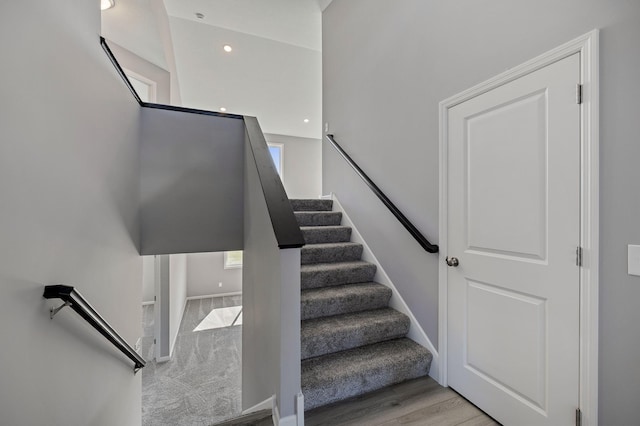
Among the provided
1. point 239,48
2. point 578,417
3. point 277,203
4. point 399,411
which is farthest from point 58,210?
point 239,48

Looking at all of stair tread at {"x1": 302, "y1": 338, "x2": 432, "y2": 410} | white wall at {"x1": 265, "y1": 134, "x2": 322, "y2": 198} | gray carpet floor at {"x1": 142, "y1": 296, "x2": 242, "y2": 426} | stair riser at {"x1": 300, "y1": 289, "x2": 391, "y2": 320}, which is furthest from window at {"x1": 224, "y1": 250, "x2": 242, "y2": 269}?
stair tread at {"x1": 302, "y1": 338, "x2": 432, "y2": 410}

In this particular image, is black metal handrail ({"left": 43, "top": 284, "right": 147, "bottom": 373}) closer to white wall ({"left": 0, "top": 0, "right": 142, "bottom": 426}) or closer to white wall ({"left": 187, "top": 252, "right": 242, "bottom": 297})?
white wall ({"left": 0, "top": 0, "right": 142, "bottom": 426})

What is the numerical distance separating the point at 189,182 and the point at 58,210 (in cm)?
147

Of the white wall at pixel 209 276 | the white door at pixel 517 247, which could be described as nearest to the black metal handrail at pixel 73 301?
the white door at pixel 517 247

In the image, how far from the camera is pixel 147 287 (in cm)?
633

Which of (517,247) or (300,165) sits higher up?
(300,165)

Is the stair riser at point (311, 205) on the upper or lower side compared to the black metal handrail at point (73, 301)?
upper

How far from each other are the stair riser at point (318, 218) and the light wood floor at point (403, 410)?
176 centimetres

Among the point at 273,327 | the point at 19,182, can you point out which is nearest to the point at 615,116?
the point at 273,327

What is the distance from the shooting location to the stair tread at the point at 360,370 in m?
1.66

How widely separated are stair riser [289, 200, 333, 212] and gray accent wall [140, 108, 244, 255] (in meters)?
0.69

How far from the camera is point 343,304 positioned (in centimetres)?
222

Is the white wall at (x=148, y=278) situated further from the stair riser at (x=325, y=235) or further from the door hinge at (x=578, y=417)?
the door hinge at (x=578, y=417)

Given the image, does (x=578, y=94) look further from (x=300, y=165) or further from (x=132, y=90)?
(x=300, y=165)
